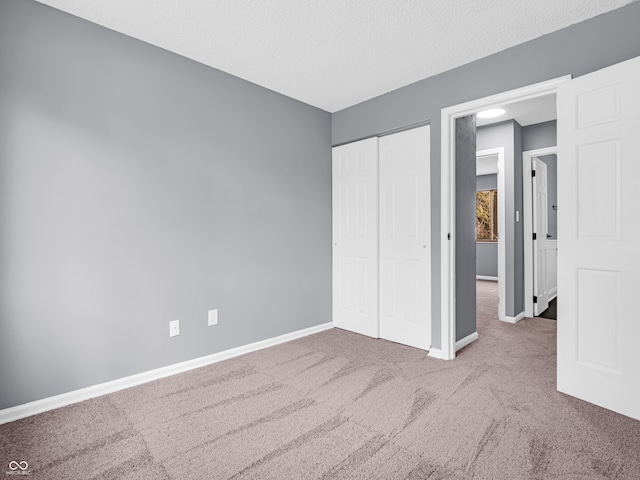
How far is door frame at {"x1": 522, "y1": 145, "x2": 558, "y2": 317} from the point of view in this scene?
13.5 ft

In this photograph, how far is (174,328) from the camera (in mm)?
2533

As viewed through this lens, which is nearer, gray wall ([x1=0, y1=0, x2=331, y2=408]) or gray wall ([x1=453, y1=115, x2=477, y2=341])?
gray wall ([x1=0, y1=0, x2=331, y2=408])

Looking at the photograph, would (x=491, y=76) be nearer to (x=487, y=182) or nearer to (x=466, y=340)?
(x=466, y=340)

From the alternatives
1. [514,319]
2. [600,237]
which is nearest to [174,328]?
[600,237]

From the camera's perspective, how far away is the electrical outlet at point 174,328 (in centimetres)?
251

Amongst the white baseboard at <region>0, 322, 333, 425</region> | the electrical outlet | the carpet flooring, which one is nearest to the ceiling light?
the carpet flooring

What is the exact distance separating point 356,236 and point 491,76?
184 cm

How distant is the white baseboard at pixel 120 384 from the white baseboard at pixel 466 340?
1622mm

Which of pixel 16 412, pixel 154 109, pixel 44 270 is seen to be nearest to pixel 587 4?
pixel 154 109

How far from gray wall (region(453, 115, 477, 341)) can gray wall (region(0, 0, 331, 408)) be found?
1.62m

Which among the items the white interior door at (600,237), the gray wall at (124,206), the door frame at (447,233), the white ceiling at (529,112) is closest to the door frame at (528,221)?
the white ceiling at (529,112)

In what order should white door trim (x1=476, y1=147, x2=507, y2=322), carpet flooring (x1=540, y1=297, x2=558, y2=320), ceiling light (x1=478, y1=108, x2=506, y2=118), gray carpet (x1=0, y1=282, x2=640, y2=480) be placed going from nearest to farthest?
gray carpet (x1=0, y1=282, x2=640, y2=480)
ceiling light (x1=478, y1=108, x2=506, y2=118)
white door trim (x1=476, y1=147, x2=507, y2=322)
carpet flooring (x1=540, y1=297, x2=558, y2=320)

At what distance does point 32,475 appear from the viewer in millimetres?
1452

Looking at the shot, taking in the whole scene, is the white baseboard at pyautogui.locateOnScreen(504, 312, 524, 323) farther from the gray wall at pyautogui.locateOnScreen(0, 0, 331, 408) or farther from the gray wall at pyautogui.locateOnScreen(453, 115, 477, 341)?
the gray wall at pyautogui.locateOnScreen(0, 0, 331, 408)
